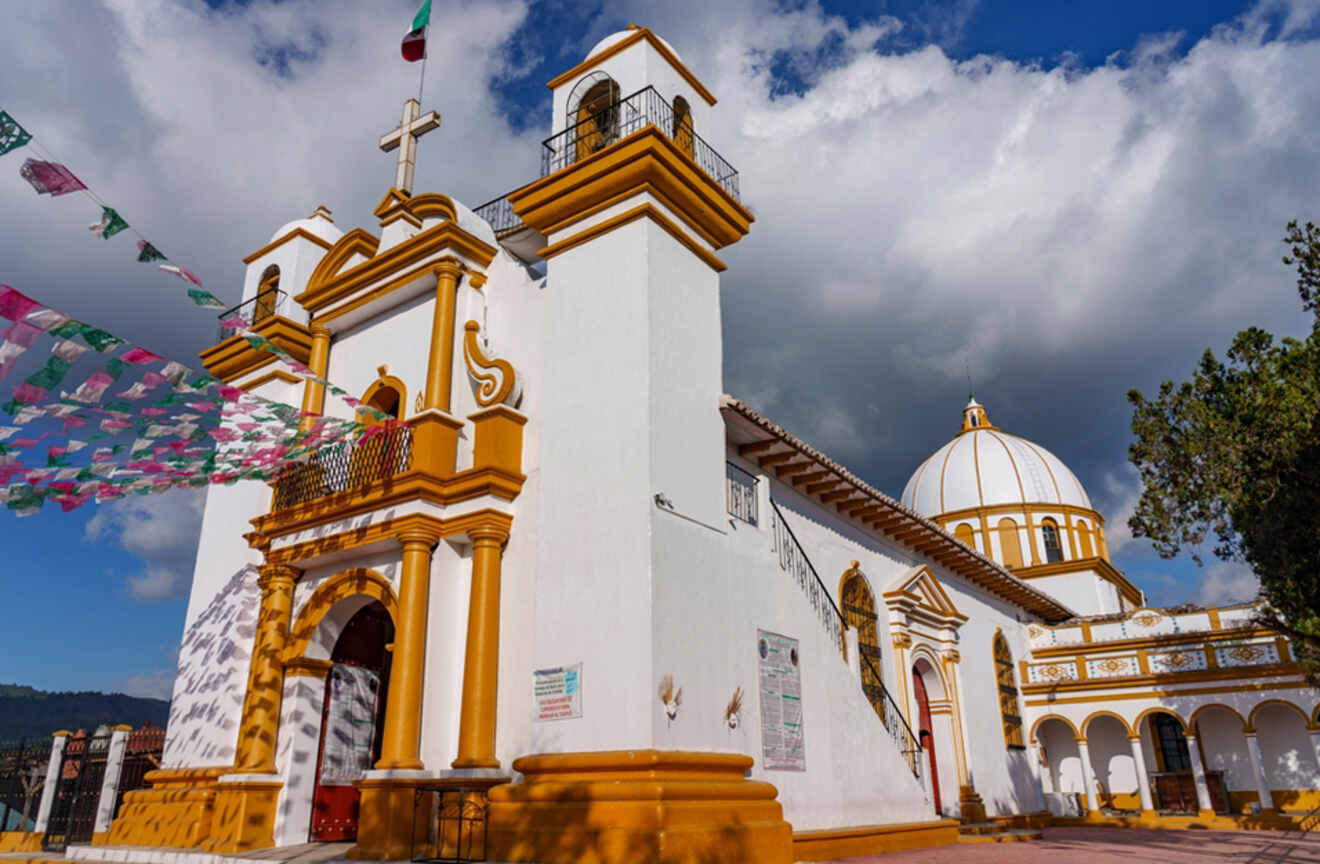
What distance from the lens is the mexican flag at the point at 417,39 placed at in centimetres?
1256

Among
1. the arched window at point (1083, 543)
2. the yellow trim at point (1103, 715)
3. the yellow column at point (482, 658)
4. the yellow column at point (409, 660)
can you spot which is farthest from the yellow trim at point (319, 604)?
the arched window at point (1083, 543)

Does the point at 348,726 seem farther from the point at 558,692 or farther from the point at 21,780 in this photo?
the point at 21,780

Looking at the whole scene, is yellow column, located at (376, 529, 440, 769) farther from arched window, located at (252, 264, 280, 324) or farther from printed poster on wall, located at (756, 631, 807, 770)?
arched window, located at (252, 264, 280, 324)

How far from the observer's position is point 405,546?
9836mm

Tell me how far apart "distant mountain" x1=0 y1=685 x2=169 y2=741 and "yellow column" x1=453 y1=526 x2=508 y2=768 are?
279 ft

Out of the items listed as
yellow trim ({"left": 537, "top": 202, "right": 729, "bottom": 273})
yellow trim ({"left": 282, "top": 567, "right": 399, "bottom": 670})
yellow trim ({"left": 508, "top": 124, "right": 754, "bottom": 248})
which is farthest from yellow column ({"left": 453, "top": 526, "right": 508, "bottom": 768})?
yellow trim ({"left": 508, "top": 124, "right": 754, "bottom": 248})

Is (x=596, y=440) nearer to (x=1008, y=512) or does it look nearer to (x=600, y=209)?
(x=600, y=209)

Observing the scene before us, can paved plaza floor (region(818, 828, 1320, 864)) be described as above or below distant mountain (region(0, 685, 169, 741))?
below

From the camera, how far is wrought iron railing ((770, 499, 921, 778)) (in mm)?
11930

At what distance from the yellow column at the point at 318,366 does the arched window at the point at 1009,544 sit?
75.0 feet

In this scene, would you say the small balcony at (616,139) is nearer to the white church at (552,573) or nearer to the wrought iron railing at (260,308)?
the white church at (552,573)

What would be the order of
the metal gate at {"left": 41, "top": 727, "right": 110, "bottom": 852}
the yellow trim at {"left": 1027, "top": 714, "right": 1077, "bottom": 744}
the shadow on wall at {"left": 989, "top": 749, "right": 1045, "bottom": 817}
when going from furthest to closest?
the yellow trim at {"left": 1027, "top": 714, "right": 1077, "bottom": 744}
the shadow on wall at {"left": 989, "top": 749, "right": 1045, "bottom": 817}
the metal gate at {"left": 41, "top": 727, "right": 110, "bottom": 852}

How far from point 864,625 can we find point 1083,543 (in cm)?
1799

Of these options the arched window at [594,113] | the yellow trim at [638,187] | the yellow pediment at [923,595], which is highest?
the arched window at [594,113]
